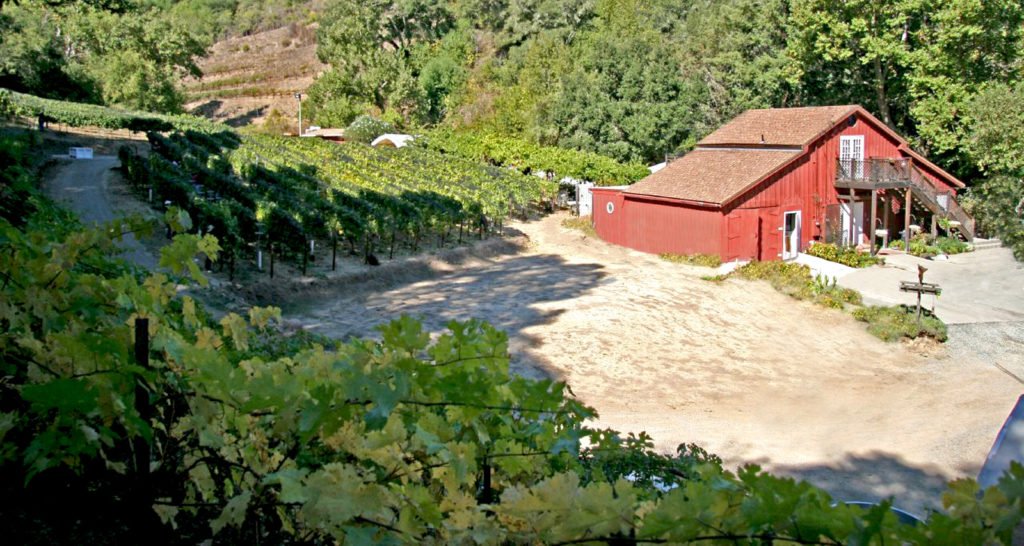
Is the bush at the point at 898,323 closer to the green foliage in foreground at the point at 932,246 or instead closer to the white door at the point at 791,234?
the white door at the point at 791,234

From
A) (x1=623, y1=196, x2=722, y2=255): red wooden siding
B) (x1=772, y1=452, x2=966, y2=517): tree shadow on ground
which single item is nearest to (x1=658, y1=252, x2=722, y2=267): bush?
(x1=623, y1=196, x2=722, y2=255): red wooden siding

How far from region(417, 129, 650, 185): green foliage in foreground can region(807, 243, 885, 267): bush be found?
40.4 ft

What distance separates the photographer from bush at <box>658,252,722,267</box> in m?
26.0

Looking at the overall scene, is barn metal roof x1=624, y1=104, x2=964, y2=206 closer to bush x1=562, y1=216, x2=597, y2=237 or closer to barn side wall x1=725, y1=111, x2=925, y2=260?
barn side wall x1=725, y1=111, x2=925, y2=260

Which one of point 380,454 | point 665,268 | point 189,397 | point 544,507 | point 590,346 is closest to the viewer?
point 544,507

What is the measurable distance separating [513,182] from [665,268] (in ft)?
37.9

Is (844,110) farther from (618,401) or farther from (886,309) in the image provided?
(618,401)

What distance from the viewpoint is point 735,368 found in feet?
55.8

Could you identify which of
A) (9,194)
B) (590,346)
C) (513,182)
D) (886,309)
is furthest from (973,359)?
(513,182)

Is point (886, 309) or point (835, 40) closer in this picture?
point (886, 309)

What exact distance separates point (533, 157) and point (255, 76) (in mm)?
58380

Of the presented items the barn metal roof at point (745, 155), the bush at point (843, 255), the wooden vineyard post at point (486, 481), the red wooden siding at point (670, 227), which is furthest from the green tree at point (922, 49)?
the wooden vineyard post at point (486, 481)

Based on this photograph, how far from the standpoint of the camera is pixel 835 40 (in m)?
36.1

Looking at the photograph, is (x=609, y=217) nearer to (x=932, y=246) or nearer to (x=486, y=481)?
(x=932, y=246)
